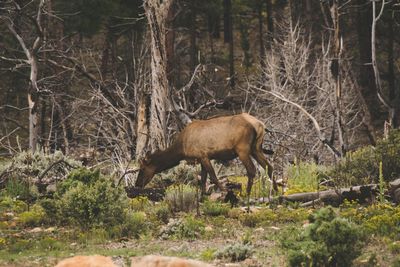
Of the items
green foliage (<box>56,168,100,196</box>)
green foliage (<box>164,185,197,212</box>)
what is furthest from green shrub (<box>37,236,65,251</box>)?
green foliage (<box>164,185,197,212</box>)

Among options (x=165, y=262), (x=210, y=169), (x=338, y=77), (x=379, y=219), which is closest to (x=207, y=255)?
(x=165, y=262)

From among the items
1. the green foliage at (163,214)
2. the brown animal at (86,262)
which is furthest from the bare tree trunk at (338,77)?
the brown animal at (86,262)

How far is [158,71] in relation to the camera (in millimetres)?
19234

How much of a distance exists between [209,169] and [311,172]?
227 centimetres

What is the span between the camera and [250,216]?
12.1 m

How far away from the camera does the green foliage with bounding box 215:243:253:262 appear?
913cm

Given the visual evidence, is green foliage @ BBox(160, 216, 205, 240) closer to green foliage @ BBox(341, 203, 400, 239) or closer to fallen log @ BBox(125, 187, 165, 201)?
green foliage @ BBox(341, 203, 400, 239)

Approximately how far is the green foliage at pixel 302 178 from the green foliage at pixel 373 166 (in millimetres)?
471

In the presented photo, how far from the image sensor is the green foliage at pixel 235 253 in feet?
30.0

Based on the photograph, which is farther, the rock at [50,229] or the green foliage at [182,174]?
the green foliage at [182,174]

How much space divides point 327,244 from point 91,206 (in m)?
4.53

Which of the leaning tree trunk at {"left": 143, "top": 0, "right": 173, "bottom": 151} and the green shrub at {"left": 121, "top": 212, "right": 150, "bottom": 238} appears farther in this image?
the leaning tree trunk at {"left": 143, "top": 0, "right": 173, "bottom": 151}

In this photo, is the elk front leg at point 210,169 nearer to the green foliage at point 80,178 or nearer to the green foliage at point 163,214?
the green foliage at point 163,214

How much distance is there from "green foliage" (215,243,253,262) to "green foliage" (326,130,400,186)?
6.38 m
